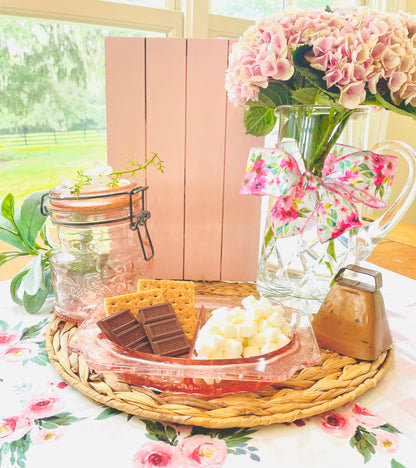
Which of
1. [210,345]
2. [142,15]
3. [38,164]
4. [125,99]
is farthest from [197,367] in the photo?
[142,15]

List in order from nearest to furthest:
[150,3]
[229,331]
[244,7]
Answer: [229,331]
[150,3]
[244,7]

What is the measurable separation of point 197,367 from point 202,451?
91 millimetres

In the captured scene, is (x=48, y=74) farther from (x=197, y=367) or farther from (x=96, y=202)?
(x=197, y=367)

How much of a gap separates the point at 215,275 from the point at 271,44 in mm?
517

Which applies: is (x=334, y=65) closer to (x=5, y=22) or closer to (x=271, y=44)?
(x=271, y=44)

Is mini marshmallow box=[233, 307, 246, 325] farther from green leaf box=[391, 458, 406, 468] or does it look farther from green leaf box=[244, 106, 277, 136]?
green leaf box=[244, 106, 277, 136]

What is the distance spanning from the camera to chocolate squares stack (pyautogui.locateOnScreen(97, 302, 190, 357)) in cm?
57

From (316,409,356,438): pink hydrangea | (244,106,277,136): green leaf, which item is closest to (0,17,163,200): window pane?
(244,106,277,136): green leaf

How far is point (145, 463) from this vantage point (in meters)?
0.43

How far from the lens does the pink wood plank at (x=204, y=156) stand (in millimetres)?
856

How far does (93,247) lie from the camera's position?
0.76 m

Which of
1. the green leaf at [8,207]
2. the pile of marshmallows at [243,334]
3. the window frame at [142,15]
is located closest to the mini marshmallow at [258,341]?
the pile of marshmallows at [243,334]

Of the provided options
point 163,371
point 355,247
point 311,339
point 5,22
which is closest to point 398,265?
point 355,247

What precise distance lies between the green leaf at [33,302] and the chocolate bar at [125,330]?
258 mm
